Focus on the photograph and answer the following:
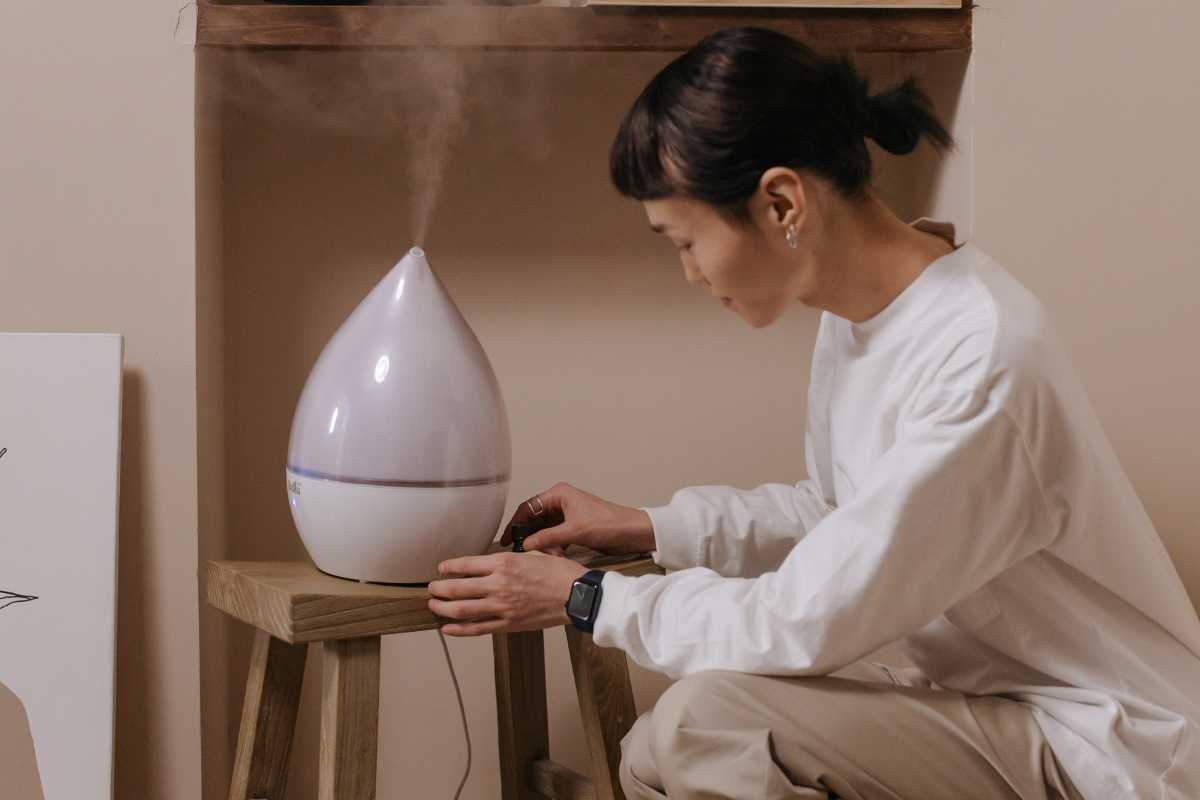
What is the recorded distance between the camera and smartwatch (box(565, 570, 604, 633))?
105 cm

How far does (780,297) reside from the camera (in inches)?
44.1

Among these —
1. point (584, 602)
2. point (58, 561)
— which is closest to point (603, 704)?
point (584, 602)

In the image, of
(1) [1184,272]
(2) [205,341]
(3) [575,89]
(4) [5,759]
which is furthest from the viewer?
(3) [575,89]

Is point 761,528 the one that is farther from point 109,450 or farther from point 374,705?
point 109,450

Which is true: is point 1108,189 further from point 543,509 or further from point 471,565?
point 471,565

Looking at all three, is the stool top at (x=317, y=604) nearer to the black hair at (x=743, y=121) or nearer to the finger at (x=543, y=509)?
the finger at (x=543, y=509)

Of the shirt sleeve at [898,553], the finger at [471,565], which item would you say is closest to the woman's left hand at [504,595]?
the finger at [471,565]

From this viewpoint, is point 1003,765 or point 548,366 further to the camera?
point 548,366

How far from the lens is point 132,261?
55.0 inches

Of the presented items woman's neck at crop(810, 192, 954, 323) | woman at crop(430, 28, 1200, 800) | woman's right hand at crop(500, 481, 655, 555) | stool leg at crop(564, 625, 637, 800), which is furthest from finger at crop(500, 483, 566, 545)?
woman's neck at crop(810, 192, 954, 323)

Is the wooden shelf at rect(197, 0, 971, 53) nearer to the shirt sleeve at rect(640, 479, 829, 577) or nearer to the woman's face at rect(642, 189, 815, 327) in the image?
the woman's face at rect(642, 189, 815, 327)

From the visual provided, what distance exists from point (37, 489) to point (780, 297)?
84 centimetres

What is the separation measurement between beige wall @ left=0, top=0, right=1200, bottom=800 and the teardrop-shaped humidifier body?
13.5 inches

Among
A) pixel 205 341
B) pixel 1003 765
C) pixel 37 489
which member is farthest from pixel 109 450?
pixel 1003 765
